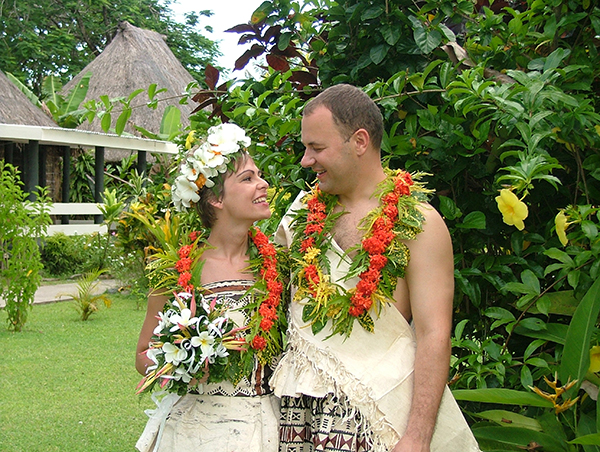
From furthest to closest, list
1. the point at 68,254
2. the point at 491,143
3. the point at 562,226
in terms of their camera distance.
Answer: the point at 68,254
the point at 491,143
the point at 562,226

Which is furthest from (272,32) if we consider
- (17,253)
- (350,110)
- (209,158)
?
(17,253)

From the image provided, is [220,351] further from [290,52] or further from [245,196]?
[290,52]

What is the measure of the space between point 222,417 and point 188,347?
318mm

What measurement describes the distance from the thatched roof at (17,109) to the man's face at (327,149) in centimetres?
1409

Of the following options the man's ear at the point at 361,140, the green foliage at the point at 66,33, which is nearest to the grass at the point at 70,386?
the man's ear at the point at 361,140

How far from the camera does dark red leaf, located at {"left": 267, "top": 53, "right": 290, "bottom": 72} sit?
3.07 m

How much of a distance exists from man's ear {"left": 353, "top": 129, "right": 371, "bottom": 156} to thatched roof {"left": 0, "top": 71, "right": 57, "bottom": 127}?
1417cm

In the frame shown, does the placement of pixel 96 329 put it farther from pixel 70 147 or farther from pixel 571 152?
pixel 70 147

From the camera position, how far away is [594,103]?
2.69 metres

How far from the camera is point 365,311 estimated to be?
6.93 feet

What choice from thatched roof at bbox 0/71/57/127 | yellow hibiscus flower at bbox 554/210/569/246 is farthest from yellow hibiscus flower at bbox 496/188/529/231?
thatched roof at bbox 0/71/57/127

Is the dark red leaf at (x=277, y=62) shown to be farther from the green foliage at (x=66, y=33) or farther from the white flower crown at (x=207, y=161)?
the green foliage at (x=66, y=33)

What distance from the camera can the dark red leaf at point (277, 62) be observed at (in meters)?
3.07

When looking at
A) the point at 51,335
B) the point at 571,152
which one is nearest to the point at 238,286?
the point at 571,152
